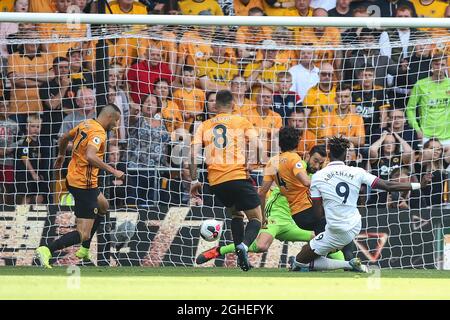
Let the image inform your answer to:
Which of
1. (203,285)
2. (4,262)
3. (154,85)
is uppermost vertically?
(154,85)

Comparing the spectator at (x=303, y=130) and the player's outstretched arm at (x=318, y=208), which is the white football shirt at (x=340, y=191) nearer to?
the player's outstretched arm at (x=318, y=208)

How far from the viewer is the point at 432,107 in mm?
14867

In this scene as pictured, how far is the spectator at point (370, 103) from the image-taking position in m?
14.8

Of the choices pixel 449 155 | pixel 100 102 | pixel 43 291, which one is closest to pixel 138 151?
pixel 100 102

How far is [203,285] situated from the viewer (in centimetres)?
1007

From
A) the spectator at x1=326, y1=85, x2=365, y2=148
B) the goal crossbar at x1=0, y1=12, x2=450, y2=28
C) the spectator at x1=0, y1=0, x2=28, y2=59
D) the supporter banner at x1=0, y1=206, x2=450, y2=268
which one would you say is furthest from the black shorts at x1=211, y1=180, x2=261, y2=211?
the spectator at x1=0, y1=0, x2=28, y2=59

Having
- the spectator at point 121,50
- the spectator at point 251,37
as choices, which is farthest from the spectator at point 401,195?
the spectator at point 121,50

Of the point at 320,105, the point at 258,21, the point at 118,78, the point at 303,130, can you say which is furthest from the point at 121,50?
the point at 320,105

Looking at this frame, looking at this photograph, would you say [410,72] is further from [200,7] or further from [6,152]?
[6,152]

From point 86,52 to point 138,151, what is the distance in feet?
4.70

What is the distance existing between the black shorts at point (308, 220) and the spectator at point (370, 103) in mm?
1953

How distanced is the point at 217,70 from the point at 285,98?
997 millimetres

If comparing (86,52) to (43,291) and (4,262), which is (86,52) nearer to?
(4,262)

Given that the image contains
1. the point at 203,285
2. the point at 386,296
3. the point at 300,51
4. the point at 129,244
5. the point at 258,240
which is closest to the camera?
the point at 386,296
